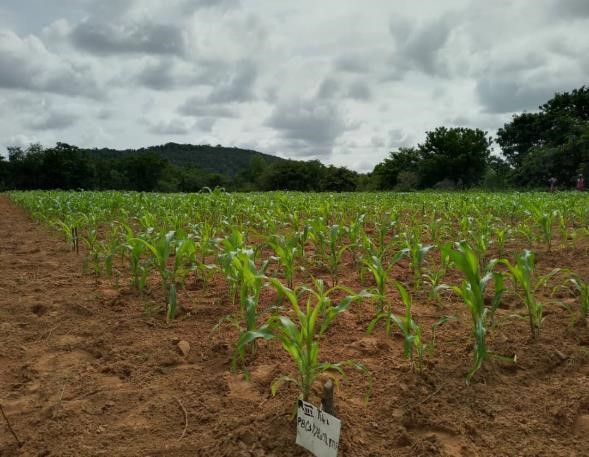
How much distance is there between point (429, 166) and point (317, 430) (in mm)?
39396

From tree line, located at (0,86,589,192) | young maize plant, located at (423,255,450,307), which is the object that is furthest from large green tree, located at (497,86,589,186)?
young maize plant, located at (423,255,450,307)

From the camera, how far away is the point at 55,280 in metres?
3.18

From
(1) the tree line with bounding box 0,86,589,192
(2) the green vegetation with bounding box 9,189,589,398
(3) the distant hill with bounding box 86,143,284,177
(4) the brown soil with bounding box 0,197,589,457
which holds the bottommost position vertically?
(4) the brown soil with bounding box 0,197,589,457

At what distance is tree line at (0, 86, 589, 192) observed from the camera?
26734 millimetres

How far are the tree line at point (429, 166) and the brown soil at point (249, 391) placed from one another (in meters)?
26.5

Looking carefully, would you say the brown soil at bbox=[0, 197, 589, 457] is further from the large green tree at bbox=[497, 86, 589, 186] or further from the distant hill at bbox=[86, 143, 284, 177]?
the distant hill at bbox=[86, 143, 284, 177]

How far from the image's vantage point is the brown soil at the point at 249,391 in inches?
54.7

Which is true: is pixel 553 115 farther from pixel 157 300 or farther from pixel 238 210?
pixel 157 300

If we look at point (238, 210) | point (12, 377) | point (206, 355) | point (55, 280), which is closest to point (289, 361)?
point (206, 355)

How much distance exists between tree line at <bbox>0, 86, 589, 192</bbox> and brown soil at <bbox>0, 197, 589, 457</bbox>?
86.8 ft

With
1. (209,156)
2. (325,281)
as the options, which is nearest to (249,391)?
(325,281)

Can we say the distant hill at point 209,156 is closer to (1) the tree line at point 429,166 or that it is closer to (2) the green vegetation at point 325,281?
(1) the tree line at point 429,166

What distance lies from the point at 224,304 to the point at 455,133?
41172 mm

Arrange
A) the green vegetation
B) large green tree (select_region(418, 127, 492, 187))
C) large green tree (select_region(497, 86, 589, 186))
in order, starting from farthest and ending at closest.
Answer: large green tree (select_region(418, 127, 492, 187)), large green tree (select_region(497, 86, 589, 186)), the green vegetation
